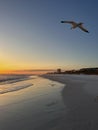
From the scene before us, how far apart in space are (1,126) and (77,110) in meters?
3.93

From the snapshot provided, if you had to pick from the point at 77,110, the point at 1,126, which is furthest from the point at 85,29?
the point at 1,126

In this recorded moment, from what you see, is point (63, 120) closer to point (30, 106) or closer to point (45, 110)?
point (45, 110)

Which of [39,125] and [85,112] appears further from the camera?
[85,112]

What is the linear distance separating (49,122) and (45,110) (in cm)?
257

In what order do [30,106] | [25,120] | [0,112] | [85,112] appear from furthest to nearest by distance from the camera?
[30,106]
[0,112]
[85,112]
[25,120]

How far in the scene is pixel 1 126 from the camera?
9.54 meters

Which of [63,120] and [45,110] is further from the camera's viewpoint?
[45,110]

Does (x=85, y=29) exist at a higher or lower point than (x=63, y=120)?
higher

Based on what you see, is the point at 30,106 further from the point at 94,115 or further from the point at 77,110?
the point at 94,115

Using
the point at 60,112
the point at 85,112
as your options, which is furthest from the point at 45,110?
the point at 85,112

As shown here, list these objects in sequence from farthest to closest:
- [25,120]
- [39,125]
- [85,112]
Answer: [85,112], [25,120], [39,125]

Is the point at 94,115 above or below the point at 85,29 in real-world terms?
below

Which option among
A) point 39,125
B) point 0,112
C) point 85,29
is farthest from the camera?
point 85,29

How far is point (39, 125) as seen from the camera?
9430 millimetres
